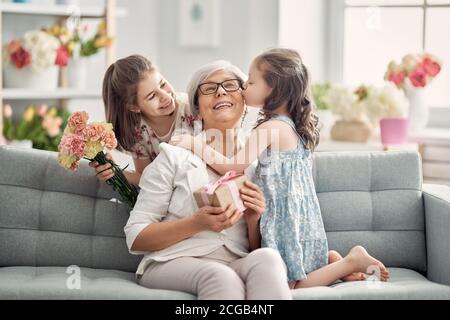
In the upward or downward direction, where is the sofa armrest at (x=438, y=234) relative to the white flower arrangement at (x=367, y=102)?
downward

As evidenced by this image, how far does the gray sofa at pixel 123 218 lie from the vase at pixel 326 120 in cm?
133

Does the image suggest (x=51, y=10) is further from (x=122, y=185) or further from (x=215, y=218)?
(x=215, y=218)

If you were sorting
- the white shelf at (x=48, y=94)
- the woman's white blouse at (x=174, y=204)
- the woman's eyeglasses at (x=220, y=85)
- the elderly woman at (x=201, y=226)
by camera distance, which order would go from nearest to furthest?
the elderly woman at (x=201, y=226) → the woman's white blouse at (x=174, y=204) → the woman's eyeglasses at (x=220, y=85) → the white shelf at (x=48, y=94)

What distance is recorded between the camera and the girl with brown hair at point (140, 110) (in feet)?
9.53

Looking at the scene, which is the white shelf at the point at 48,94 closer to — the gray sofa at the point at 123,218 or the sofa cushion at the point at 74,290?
the gray sofa at the point at 123,218

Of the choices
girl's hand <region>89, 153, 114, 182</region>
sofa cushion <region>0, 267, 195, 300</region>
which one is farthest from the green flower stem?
sofa cushion <region>0, 267, 195, 300</region>

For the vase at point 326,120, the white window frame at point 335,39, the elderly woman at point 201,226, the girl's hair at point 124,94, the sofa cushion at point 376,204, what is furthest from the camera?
the white window frame at point 335,39

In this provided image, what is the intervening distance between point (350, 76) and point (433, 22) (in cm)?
55

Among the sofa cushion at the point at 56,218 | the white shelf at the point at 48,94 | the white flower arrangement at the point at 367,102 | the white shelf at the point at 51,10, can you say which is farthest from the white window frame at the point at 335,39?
the sofa cushion at the point at 56,218

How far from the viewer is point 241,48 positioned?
15.2 ft

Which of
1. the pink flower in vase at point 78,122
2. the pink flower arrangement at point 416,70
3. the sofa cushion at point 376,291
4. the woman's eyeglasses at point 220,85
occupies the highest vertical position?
the pink flower arrangement at point 416,70

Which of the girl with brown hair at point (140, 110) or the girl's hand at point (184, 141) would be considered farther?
the girl with brown hair at point (140, 110)

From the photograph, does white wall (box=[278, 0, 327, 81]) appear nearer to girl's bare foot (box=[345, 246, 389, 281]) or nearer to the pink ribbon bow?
girl's bare foot (box=[345, 246, 389, 281])

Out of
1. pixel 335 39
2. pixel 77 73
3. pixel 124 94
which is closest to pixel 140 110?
pixel 124 94
